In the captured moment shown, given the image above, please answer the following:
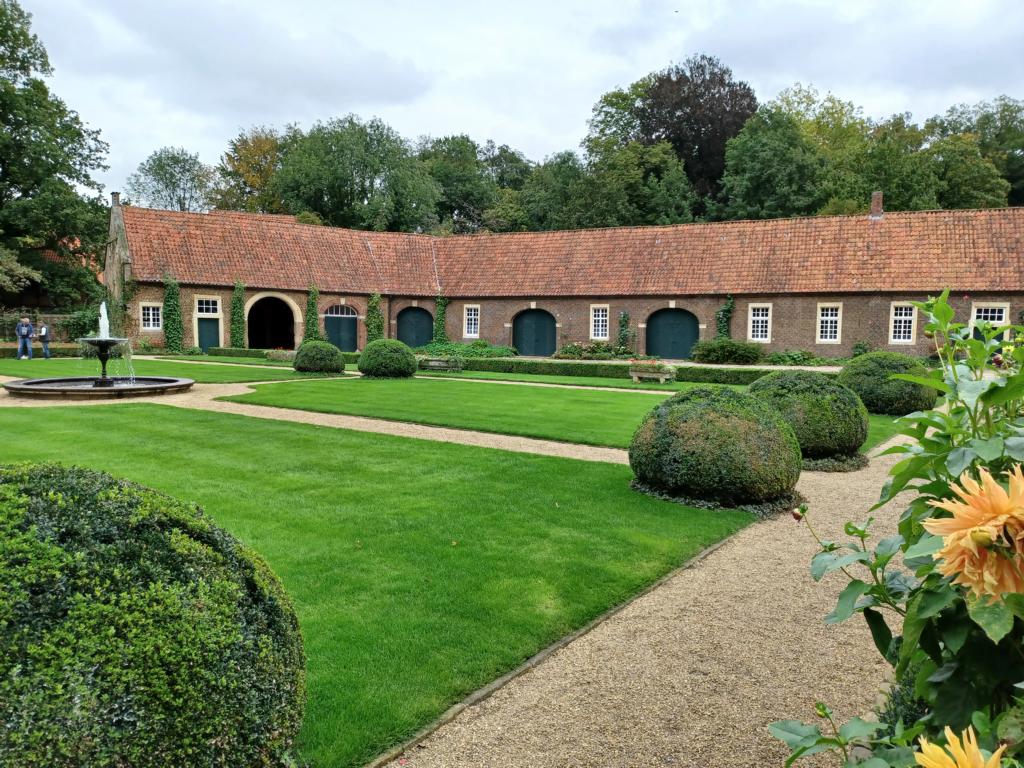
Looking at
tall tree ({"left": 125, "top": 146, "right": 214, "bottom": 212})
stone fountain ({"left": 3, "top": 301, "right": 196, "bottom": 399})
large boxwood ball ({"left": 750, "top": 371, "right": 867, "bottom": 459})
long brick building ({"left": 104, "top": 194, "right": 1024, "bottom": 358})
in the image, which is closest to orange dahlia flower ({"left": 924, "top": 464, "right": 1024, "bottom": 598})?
large boxwood ball ({"left": 750, "top": 371, "right": 867, "bottom": 459})

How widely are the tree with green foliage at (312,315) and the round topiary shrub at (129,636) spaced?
34.7 meters

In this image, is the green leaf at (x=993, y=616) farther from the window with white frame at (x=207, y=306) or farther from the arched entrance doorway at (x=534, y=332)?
the window with white frame at (x=207, y=306)

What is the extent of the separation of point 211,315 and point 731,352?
24.2 metres

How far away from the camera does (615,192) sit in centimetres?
4644

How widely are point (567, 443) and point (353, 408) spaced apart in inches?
208

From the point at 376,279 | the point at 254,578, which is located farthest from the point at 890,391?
the point at 376,279

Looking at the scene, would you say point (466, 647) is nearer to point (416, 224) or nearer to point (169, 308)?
point (169, 308)

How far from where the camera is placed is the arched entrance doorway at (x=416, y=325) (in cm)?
3894

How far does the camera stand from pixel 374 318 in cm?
3762

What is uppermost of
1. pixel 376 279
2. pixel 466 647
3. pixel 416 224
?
pixel 416 224

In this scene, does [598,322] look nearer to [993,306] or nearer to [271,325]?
[993,306]

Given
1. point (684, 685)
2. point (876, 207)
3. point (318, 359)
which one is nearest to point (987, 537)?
point (684, 685)

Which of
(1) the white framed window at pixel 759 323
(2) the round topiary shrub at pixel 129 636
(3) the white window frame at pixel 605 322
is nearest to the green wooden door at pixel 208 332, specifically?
(3) the white window frame at pixel 605 322

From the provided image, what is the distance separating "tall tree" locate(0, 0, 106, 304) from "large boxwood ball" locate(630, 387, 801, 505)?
34.7 metres
